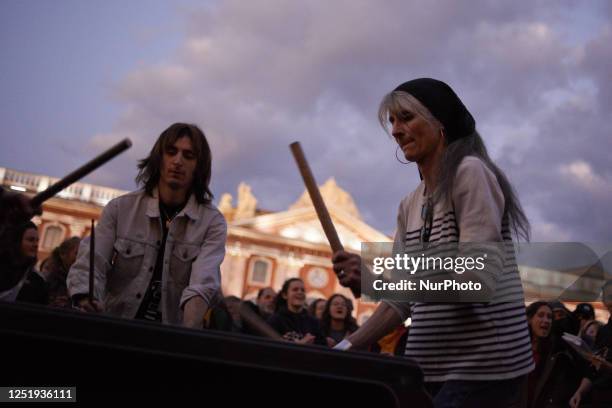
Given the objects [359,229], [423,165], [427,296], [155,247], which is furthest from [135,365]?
[359,229]

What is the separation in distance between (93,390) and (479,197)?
1.09m

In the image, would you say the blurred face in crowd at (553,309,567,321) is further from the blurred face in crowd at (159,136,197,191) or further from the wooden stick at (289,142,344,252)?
the wooden stick at (289,142,344,252)

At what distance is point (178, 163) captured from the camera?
2.63 meters

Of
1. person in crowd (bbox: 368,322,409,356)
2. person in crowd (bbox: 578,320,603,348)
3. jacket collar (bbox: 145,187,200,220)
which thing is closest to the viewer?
jacket collar (bbox: 145,187,200,220)

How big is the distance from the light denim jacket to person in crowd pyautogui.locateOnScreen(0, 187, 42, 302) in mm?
608

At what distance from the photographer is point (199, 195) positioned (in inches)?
107

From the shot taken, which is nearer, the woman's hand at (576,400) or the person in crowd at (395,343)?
the woman's hand at (576,400)

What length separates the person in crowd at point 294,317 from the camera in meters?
5.80

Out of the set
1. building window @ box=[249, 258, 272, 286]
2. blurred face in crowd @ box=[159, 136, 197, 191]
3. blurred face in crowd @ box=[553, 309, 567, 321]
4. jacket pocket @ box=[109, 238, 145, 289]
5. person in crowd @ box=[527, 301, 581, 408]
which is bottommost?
person in crowd @ box=[527, 301, 581, 408]

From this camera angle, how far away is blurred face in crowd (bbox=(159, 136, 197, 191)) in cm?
264

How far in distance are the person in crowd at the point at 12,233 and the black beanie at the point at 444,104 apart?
119 cm

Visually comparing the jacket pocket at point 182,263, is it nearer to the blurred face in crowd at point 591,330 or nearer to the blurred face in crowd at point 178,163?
the blurred face in crowd at point 178,163

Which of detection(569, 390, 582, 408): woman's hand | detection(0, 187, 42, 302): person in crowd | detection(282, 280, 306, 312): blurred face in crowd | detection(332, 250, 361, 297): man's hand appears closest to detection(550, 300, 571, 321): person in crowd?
detection(569, 390, 582, 408): woman's hand

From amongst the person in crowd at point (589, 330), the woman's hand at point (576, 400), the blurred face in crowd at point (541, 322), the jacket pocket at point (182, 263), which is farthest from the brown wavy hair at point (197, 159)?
the person in crowd at point (589, 330)
